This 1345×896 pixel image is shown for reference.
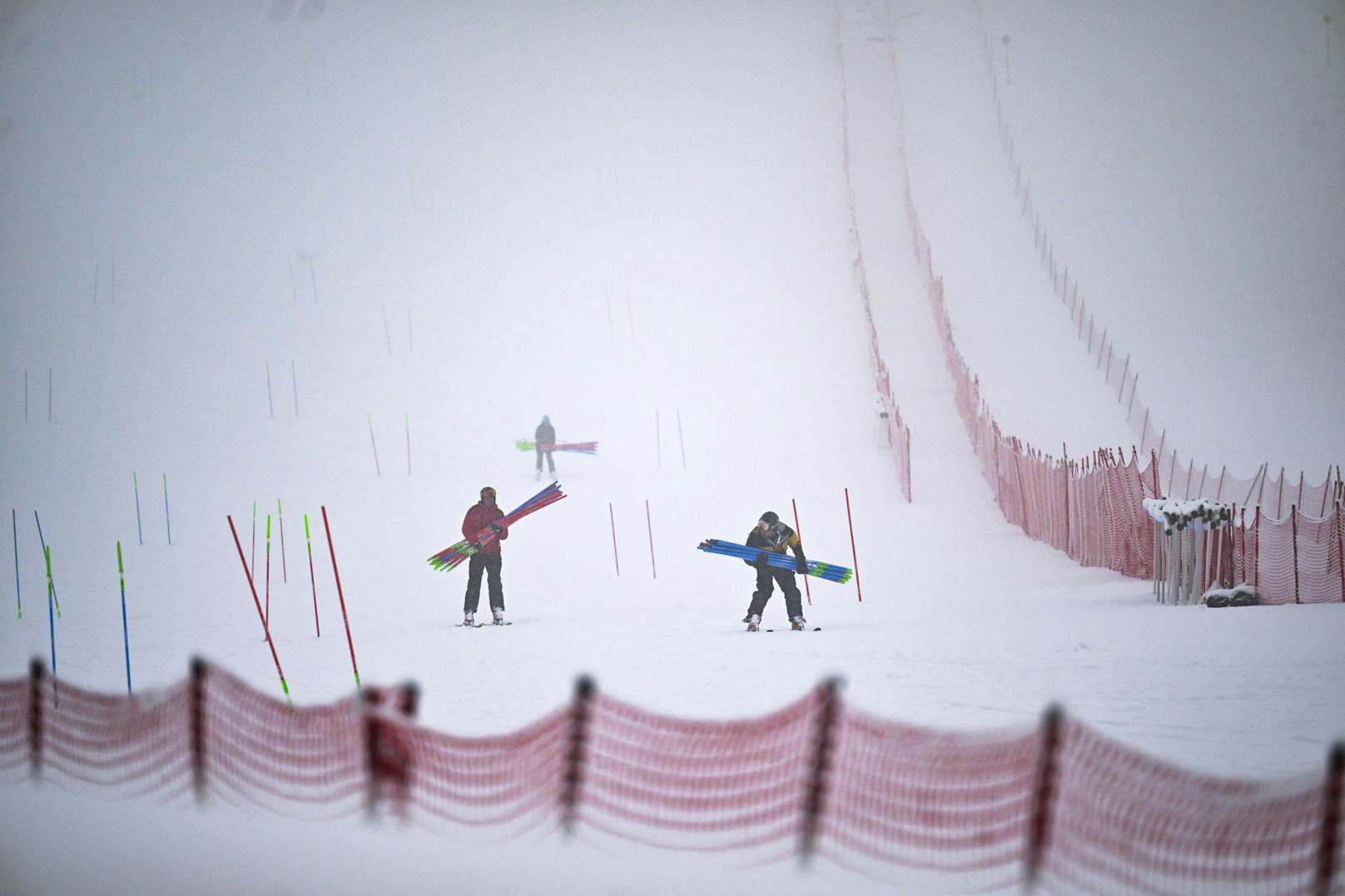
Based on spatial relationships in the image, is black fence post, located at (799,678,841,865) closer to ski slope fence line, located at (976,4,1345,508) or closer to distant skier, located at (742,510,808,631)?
distant skier, located at (742,510,808,631)

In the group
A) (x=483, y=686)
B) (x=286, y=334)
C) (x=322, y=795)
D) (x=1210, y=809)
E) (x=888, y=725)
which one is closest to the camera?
(x=1210, y=809)

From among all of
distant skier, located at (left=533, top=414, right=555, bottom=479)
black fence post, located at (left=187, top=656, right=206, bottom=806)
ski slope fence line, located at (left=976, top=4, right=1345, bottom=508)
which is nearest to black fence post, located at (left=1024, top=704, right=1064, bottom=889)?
black fence post, located at (left=187, top=656, right=206, bottom=806)

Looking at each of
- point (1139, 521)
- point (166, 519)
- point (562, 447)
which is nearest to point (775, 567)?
point (1139, 521)

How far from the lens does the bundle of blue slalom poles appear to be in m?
10.3

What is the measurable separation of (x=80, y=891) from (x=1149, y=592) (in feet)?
32.1

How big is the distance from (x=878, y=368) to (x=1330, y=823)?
2197cm

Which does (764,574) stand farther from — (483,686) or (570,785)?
(570,785)

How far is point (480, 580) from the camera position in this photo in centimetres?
1147

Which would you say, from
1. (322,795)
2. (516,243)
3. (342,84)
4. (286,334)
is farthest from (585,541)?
(342,84)

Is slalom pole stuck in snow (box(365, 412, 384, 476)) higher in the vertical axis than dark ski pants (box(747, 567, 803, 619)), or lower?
higher

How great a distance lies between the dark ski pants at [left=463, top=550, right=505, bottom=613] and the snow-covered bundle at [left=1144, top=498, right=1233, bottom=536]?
6.31 meters

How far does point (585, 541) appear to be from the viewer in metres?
17.4

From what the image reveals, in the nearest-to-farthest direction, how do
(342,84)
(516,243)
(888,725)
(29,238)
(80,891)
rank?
(888,725), (80,891), (29,238), (516,243), (342,84)

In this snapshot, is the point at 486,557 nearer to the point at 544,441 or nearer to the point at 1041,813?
the point at 1041,813
